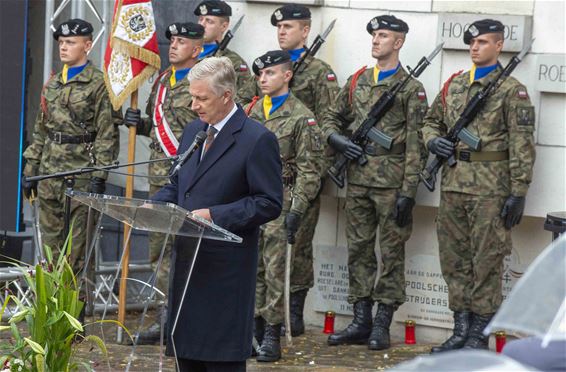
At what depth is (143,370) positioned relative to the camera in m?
7.96

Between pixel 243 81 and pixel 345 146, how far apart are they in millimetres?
1001

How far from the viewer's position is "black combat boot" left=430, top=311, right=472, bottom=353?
28.6ft

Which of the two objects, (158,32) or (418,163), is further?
(158,32)

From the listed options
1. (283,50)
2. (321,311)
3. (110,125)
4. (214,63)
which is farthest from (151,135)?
(214,63)

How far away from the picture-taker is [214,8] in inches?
388

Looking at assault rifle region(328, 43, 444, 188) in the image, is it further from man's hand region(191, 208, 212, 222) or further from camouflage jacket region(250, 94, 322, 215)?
man's hand region(191, 208, 212, 222)

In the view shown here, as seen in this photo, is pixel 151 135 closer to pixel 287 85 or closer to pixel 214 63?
pixel 287 85

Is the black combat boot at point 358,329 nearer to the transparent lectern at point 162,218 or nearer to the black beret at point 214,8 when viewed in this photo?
the black beret at point 214,8

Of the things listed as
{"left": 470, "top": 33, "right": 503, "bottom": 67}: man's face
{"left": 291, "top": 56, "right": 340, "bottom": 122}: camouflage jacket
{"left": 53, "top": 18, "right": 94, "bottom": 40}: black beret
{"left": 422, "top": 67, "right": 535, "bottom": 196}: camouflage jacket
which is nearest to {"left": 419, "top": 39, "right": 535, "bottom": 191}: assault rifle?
{"left": 422, "top": 67, "right": 535, "bottom": 196}: camouflage jacket

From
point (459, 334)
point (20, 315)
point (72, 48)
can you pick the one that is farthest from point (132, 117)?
point (20, 315)

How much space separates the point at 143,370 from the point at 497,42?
10.4 ft

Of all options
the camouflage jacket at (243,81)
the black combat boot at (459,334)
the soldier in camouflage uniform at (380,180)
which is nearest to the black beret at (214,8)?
the camouflage jacket at (243,81)

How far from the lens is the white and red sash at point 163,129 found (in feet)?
30.0

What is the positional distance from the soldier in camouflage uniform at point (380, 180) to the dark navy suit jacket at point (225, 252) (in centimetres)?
340
